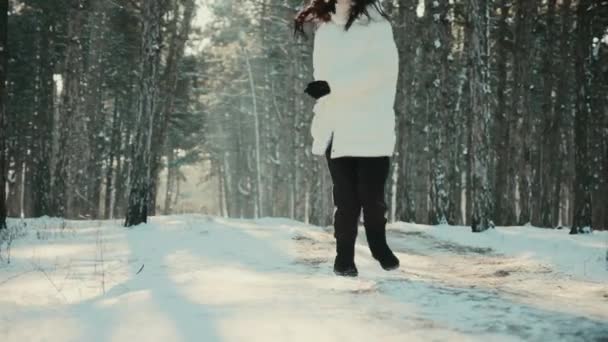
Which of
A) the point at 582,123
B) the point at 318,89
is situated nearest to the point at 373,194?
the point at 318,89

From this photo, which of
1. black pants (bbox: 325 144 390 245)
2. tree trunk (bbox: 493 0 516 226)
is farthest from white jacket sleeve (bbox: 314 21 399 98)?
tree trunk (bbox: 493 0 516 226)

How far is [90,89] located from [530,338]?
26606 millimetres

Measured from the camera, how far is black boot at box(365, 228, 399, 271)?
4.27 m

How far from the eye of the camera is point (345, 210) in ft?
13.6

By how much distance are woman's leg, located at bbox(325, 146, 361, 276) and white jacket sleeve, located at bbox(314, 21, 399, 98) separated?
530 millimetres

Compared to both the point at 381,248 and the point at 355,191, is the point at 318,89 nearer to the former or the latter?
the point at 355,191

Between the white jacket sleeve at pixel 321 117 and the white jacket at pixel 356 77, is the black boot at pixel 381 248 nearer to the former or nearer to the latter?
the white jacket at pixel 356 77

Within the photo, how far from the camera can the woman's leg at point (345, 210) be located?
412cm

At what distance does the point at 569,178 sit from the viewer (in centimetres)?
2962

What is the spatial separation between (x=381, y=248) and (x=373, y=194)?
0.45 m

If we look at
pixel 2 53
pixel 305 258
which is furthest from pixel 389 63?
pixel 2 53

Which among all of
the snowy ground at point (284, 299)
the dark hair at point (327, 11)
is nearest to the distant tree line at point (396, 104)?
the snowy ground at point (284, 299)

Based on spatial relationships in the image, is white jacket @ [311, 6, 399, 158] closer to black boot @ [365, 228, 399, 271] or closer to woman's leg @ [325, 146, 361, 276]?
woman's leg @ [325, 146, 361, 276]

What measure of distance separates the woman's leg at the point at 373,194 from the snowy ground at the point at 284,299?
30 centimetres
